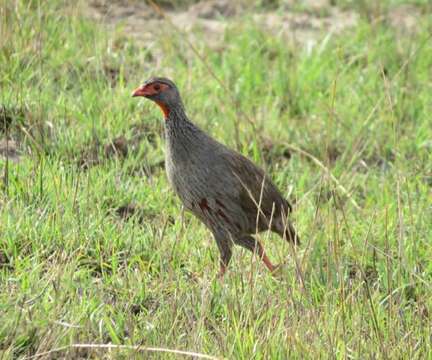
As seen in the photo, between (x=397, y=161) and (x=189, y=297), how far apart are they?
269 centimetres

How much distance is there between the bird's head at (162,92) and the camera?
21.9 feet

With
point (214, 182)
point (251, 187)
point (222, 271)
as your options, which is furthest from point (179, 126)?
point (222, 271)

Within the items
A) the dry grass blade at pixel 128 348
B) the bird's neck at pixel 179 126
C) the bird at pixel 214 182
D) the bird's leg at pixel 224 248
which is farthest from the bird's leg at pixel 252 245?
the dry grass blade at pixel 128 348

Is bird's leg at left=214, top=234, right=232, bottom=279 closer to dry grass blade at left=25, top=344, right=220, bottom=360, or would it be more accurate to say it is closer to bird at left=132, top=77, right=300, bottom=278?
bird at left=132, top=77, right=300, bottom=278

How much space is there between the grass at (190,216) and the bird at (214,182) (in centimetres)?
14

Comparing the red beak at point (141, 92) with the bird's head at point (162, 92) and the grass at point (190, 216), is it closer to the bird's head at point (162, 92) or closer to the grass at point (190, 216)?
the bird's head at point (162, 92)

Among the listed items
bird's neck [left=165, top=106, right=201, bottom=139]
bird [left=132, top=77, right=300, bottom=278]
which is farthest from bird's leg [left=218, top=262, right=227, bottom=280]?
bird's neck [left=165, top=106, right=201, bottom=139]

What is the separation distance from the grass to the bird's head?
539 millimetres

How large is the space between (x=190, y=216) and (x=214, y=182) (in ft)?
2.17

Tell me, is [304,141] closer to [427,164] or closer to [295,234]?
[427,164]

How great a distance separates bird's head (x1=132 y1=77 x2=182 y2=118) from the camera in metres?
6.68

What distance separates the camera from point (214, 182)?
6.50m

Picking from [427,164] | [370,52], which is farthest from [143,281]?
[370,52]

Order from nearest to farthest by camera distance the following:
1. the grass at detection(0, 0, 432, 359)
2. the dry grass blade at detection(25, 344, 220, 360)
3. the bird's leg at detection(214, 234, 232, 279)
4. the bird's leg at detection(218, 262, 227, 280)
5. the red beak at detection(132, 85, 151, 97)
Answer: the dry grass blade at detection(25, 344, 220, 360) < the grass at detection(0, 0, 432, 359) < the bird's leg at detection(218, 262, 227, 280) < the bird's leg at detection(214, 234, 232, 279) < the red beak at detection(132, 85, 151, 97)
